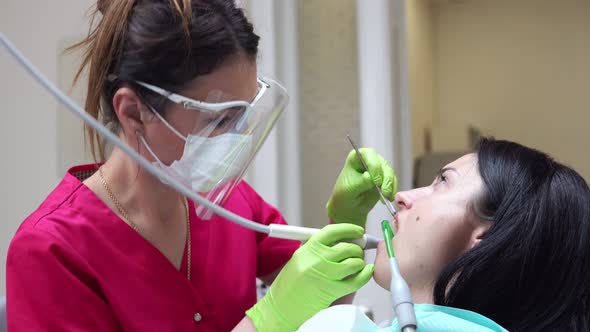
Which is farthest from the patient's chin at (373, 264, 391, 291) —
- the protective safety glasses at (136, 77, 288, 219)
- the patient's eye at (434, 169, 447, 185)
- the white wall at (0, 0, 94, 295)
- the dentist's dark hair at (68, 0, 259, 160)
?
the white wall at (0, 0, 94, 295)

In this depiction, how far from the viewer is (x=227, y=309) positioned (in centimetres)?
135

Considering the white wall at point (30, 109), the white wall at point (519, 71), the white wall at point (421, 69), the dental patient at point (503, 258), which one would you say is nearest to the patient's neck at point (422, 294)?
the dental patient at point (503, 258)

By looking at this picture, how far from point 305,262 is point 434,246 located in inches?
→ 10.3

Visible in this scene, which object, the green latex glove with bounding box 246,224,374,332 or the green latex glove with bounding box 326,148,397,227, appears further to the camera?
the green latex glove with bounding box 326,148,397,227

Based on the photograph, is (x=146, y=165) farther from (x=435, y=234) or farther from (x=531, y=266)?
(x=531, y=266)

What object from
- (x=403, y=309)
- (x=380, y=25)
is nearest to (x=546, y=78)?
(x=380, y=25)

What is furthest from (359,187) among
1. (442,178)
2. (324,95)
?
(324,95)

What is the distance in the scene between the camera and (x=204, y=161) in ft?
3.52

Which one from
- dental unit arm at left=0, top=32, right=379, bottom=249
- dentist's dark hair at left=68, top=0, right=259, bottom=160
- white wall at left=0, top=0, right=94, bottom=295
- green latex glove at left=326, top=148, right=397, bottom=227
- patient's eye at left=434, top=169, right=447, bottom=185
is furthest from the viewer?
white wall at left=0, top=0, right=94, bottom=295

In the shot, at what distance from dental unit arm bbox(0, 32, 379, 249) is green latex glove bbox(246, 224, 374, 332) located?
2.3 inches

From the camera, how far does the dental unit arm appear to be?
0.85m

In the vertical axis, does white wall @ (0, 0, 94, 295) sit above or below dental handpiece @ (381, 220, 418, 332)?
above

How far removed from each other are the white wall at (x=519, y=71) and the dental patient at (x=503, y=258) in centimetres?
319

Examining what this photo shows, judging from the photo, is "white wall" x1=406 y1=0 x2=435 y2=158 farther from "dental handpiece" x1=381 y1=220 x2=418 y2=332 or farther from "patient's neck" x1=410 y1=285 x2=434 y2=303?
"dental handpiece" x1=381 y1=220 x2=418 y2=332
